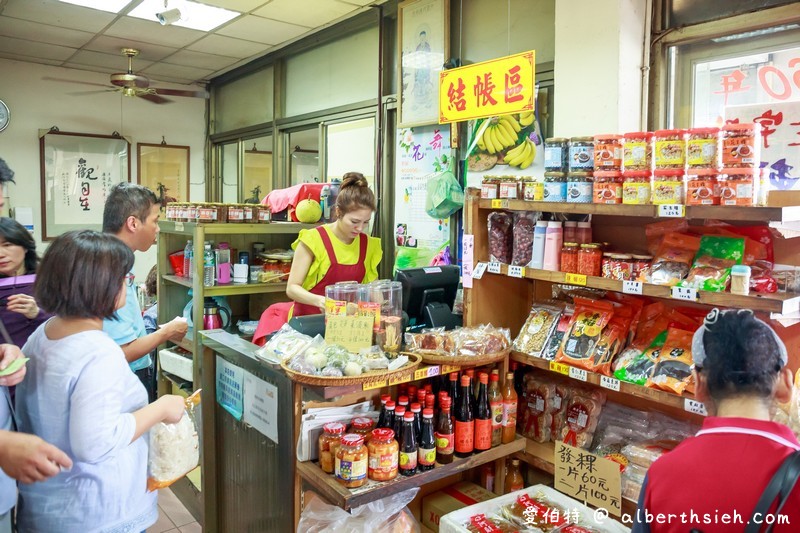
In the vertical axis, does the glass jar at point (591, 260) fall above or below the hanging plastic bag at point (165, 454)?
above

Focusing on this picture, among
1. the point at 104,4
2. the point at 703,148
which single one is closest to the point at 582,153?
the point at 703,148

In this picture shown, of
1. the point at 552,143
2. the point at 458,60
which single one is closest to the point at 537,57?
the point at 458,60

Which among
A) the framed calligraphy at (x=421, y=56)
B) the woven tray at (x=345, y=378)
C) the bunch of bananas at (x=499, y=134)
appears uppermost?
the framed calligraphy at (x=421, y=56)

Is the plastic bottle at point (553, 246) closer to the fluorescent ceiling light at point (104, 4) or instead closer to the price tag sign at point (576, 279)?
the price tag sign at point (576, 279)

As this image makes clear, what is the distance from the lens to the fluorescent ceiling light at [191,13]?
4465mm

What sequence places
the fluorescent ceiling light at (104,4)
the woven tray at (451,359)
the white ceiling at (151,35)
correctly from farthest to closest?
the white ceiling at (151,35)
the fluorescent ceiling light at (104,4)
the woven tray at (451,359)

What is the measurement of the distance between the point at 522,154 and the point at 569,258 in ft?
4.43

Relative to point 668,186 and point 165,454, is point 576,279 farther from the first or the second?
point 165,454

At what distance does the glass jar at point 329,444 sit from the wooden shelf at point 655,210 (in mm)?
1119

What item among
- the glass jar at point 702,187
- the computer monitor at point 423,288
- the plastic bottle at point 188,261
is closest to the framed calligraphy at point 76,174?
the plastic bottle at point 188,261

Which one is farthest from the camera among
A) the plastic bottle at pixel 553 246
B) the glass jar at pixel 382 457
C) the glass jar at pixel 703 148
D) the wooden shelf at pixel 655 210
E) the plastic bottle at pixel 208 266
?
the plastic bottle at pixel 208 266

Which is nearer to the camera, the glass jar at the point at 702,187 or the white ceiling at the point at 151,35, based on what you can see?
the glass jar at the point at 702,187

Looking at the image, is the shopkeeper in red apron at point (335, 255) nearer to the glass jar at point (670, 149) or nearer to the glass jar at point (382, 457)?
the glass jar at point (382, 457)

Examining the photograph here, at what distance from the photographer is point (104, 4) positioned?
14.7 feet
